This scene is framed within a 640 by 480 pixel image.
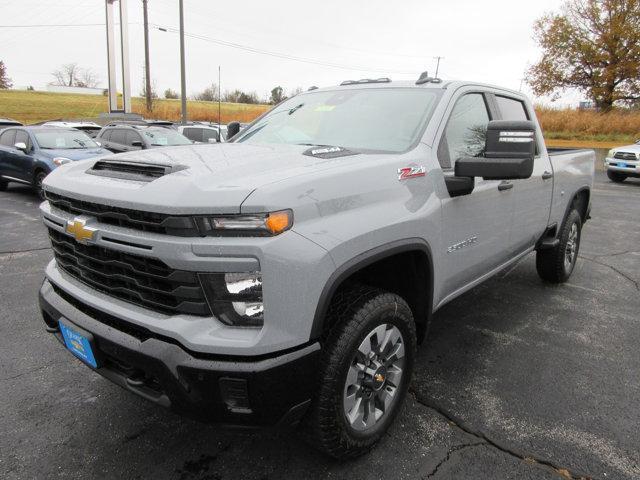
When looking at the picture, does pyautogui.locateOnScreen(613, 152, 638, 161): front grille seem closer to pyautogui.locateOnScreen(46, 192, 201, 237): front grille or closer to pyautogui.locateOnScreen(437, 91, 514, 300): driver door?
pyautogui.locateOnScreen(437, 91, 514, 300): driver door

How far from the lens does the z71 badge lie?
2.45 metres

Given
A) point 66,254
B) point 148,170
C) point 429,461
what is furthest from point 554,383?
point 66,254

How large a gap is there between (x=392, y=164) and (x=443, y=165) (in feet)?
1.66

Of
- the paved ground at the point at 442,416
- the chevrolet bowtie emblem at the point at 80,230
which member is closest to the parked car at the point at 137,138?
the paved ground at the point at 442,416

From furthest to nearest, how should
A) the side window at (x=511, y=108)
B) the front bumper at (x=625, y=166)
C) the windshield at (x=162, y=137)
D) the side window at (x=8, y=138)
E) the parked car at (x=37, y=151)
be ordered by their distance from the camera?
the front bumper at (x=625, y=166), the windshield at (x=162, y=137), the side window at (x=8, y=138), the parked car at (x=37, y=151), the side window at (x=511, y=108)

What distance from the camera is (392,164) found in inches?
95.5

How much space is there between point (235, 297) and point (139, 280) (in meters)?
0.47

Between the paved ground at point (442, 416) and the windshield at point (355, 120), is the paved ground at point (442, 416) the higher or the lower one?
the lower one

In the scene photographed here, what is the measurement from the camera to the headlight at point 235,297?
72.2 inches

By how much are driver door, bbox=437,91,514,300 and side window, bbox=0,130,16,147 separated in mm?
10953

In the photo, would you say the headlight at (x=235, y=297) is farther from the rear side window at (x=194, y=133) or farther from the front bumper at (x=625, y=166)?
the front bumper at (x=625, y=166)

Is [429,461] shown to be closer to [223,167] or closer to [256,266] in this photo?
[256,266]

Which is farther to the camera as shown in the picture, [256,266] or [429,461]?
[429,461]

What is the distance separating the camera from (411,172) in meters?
2.51
